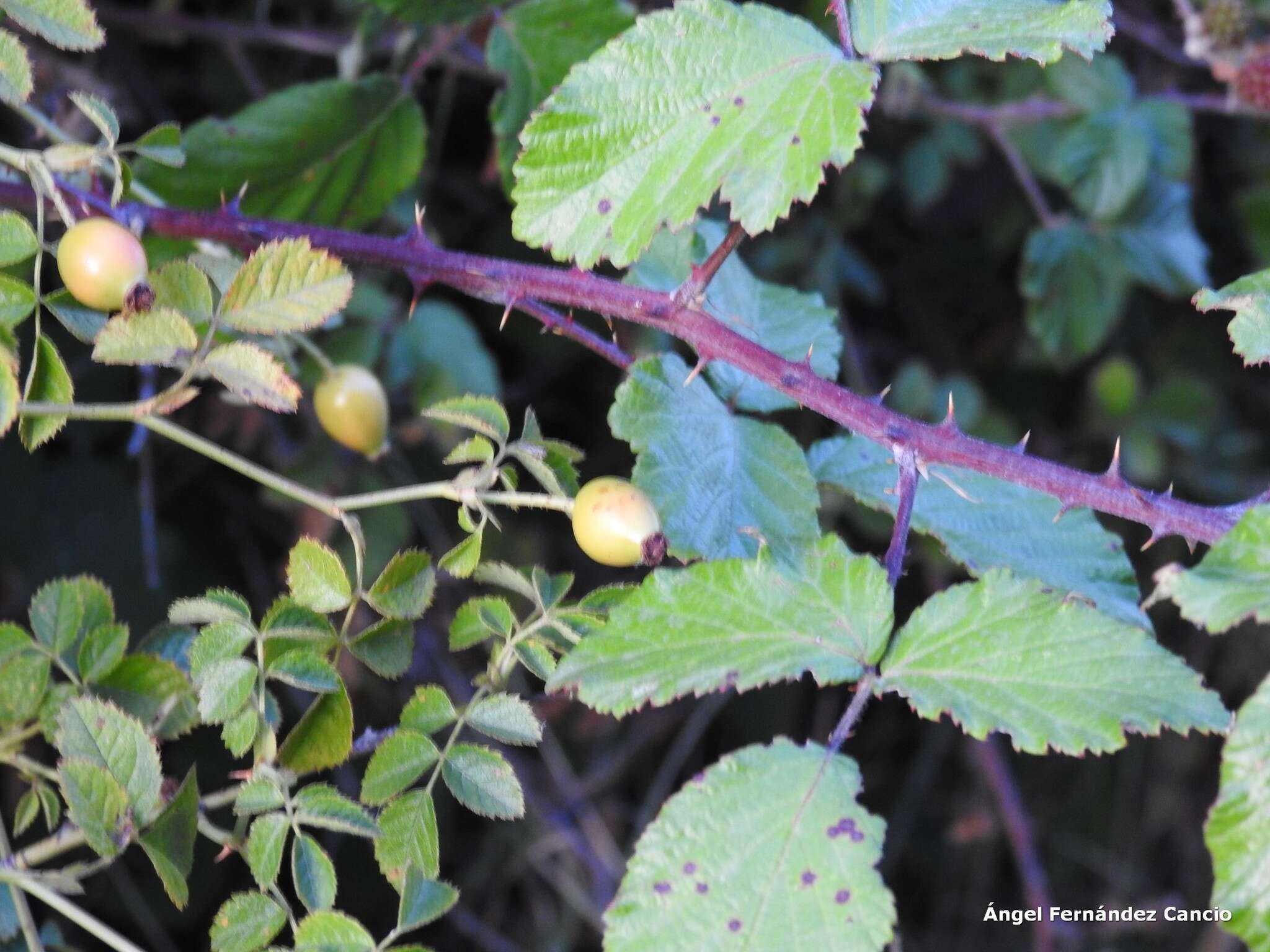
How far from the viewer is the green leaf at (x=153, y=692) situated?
0.91 metres

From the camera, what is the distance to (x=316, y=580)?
81 cm

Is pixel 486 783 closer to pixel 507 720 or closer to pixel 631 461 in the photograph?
pixel 507 720

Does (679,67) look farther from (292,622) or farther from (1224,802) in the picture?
(1224,802)

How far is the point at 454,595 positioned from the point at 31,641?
1.03 m

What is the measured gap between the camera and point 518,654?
0.81 metres

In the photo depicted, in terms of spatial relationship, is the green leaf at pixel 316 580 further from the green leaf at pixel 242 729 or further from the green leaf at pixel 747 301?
the green leaf at pixel 747 301

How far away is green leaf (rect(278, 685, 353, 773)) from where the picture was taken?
804 millimetres

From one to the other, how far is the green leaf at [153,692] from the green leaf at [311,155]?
61 centimetres

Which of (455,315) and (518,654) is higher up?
(518,654)

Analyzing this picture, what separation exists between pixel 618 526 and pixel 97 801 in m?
→ 0.42

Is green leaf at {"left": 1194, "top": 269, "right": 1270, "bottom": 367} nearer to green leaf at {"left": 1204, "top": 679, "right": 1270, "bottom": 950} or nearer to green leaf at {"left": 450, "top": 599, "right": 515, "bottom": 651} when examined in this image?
green leaf at {"left": 1204, "top": 679, "right": 1270, "bottom": 950}

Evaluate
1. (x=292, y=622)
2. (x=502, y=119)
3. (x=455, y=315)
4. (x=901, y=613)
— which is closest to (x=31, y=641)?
(x=292, y=622)

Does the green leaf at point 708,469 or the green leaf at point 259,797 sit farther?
the green leaf at point 708,469

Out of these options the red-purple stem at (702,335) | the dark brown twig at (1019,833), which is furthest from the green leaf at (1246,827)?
the dark brown twig at (1019,833)
